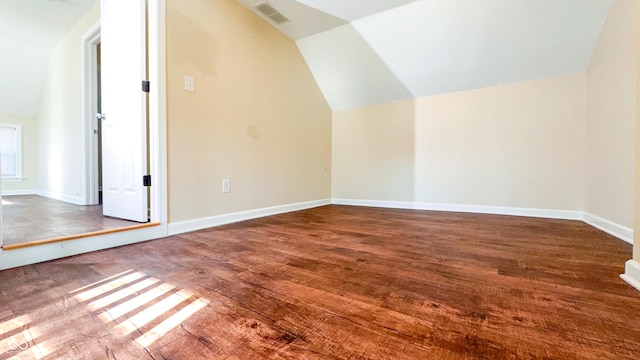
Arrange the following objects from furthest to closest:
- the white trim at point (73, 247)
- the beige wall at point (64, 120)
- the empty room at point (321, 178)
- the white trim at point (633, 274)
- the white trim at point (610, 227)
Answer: the beige wall at point (64, 120) → the white trim at point (610, 227) → the white trim at point (73, 247) → the white trim at point (633, 274) → the empty room at point (321, 178)

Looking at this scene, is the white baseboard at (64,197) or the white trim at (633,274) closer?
the white trim at (633,274)

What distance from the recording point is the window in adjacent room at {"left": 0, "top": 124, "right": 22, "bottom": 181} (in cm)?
446

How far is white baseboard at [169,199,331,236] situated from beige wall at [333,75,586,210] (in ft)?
3.91

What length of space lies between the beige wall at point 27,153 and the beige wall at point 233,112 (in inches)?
181

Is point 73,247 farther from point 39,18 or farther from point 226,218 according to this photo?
point 39,18

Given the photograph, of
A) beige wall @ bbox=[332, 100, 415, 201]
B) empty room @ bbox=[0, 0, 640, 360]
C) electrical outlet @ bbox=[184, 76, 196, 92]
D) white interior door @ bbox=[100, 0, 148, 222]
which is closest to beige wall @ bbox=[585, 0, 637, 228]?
empty room @ bbox=[0, 0, 640, 360]

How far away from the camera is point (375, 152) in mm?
3799

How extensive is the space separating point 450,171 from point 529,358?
2.88 metres

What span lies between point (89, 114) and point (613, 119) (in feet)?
17.5

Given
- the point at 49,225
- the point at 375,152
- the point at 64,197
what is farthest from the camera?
the point at 375,152

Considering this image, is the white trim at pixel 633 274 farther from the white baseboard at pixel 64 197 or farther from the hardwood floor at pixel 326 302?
the white baseboard at pixel 64 197

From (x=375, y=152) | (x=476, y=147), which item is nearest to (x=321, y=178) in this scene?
(x=375, y=152)

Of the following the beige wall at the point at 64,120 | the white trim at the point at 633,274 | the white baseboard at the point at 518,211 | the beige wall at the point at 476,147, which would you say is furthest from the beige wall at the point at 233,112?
the white trim at the point at 633,274

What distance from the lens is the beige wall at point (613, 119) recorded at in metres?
1.84
